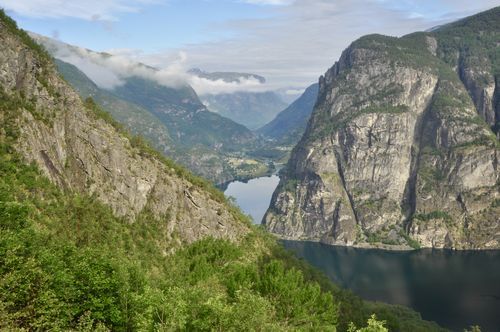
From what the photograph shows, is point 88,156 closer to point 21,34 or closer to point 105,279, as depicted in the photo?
point 21,34

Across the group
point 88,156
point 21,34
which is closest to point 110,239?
point 88,156

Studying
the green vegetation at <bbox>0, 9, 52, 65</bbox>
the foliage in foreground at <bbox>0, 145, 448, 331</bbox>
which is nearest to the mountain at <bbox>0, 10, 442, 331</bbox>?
the foliage in foreground at <bbox>0, 145, 448, 331</bbox>

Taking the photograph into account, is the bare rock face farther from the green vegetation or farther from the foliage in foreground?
the foliage in foreground

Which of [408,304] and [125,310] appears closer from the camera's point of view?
[125,310]

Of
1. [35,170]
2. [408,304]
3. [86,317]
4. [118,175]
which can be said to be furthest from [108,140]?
[408,304]

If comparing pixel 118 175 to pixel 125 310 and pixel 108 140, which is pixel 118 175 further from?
pixel 125 310

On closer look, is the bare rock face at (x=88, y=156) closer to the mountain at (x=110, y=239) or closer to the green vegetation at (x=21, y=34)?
the mountain at (x=110, y=239)
